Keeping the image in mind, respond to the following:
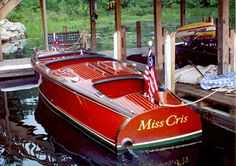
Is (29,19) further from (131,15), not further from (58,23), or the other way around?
(131,15)

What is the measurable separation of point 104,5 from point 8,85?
2163cm

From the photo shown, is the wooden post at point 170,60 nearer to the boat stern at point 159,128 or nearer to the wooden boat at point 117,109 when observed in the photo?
the wooden boat at point 117,109

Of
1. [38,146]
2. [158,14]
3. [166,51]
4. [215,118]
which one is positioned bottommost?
[38,146]

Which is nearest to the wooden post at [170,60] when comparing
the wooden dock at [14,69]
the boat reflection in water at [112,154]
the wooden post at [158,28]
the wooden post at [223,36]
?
the wooden post at [223,36]

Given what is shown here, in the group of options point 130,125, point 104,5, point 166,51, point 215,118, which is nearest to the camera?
point 130,125

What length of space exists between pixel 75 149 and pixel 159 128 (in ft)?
5.05

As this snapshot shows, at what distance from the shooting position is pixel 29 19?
90.1 feet

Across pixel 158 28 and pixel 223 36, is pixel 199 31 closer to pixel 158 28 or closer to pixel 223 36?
pixel 158 28

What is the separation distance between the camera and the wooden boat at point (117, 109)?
5.67m

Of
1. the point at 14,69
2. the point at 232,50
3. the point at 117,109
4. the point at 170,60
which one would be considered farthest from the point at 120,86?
the point at 14,69

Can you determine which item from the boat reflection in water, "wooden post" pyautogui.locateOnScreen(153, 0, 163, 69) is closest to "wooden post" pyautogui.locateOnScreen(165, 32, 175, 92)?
the boat reflection in water

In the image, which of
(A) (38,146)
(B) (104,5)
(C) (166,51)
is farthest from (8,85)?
(B) (104,5)

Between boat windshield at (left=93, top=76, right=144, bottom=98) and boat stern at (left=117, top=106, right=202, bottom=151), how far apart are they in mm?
1296

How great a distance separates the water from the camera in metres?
5.80
